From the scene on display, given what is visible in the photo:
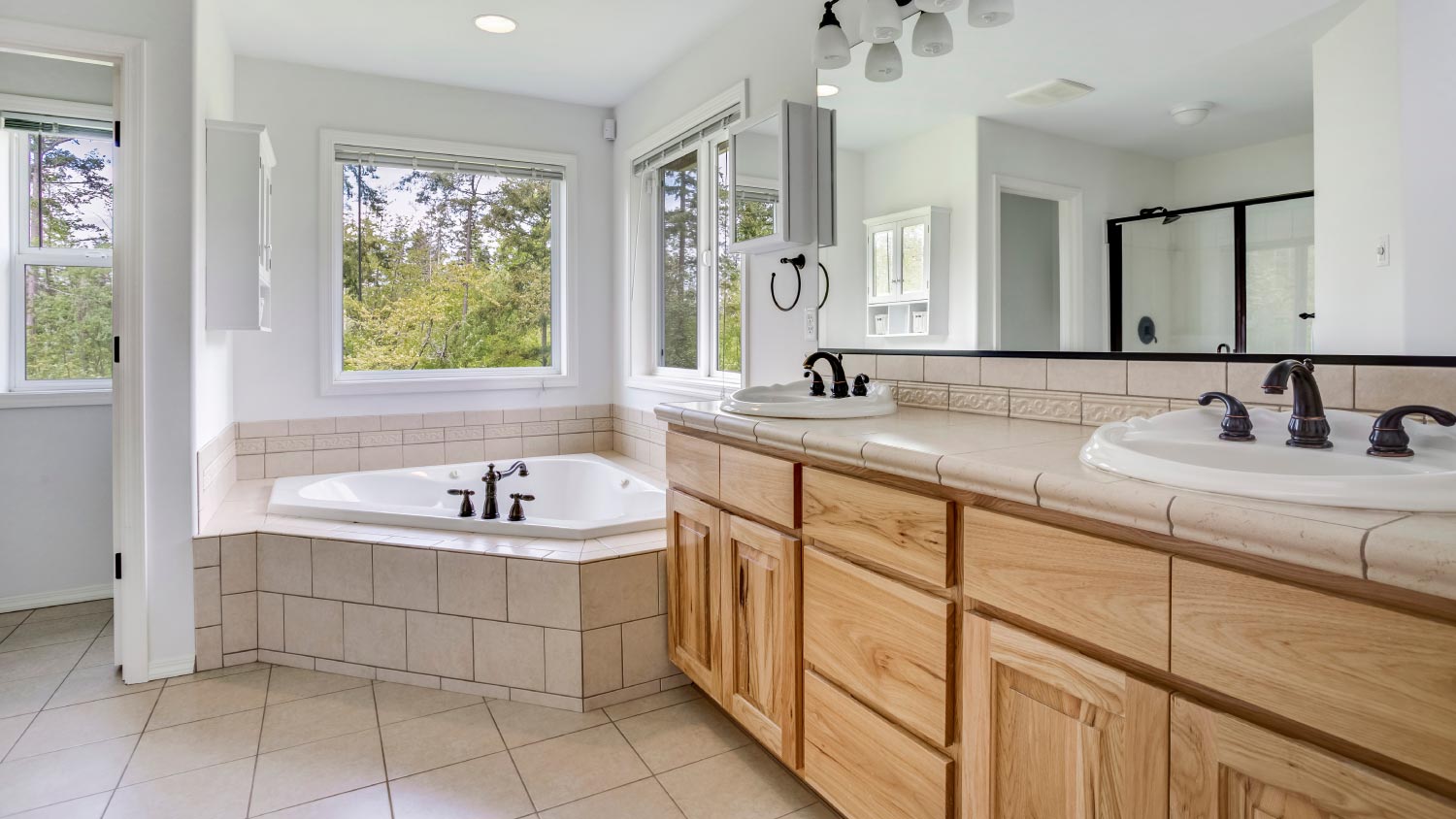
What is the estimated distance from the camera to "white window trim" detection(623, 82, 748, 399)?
3.18 metres

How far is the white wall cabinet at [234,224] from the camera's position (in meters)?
2.64

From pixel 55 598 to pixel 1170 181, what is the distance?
4177 millimetres

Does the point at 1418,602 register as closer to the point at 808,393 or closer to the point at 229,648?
the point at 808,393

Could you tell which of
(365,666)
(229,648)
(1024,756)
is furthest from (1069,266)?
(229,648)

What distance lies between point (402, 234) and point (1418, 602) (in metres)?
3.82

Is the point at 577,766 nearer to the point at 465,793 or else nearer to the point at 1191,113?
the point at 465,793

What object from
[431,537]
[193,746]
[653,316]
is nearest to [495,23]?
[653,316]

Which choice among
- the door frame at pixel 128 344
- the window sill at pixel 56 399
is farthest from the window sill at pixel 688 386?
the window sill at pixel 56 399

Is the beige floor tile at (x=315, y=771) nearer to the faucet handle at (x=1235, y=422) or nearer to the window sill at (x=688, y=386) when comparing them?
the window sill at (x=688, y=386)

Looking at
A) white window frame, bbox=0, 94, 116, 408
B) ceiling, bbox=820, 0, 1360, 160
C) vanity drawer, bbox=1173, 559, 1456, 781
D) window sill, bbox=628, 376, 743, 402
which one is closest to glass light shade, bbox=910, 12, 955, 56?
ceiling, bbox=820, 0, 1360, 160

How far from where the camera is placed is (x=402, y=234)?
3.65 metres

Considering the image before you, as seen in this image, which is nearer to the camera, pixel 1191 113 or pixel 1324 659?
pixel 1324 659

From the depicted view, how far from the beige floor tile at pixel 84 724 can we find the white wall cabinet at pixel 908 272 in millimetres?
2411

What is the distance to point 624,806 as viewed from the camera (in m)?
1.80
